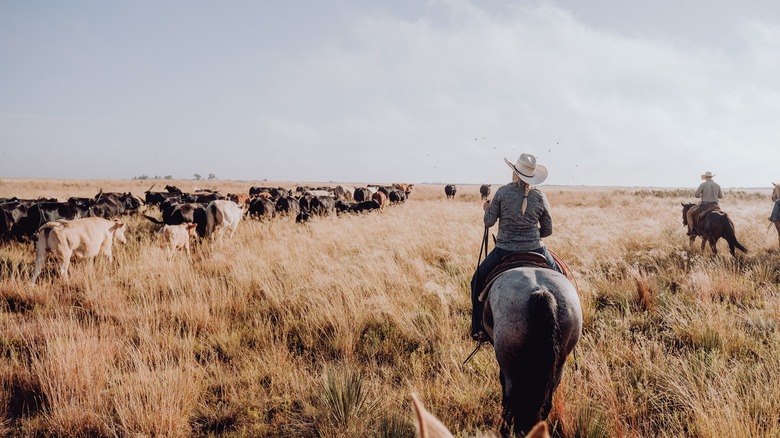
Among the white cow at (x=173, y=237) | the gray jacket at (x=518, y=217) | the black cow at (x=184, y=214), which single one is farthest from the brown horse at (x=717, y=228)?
the black cow at (x=184, y=214)

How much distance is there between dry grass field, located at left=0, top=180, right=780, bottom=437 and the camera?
3111mm

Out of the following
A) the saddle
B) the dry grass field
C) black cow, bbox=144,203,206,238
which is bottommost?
the dry grass field

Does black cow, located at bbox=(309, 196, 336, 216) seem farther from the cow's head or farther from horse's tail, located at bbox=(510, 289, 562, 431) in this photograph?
horse's tail, located at bbox=(510, 289, 562, 431)

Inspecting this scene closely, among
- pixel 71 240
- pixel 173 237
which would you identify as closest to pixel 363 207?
pixel 173 237

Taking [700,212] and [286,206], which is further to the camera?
[286,206]

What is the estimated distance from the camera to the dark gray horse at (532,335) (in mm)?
2471

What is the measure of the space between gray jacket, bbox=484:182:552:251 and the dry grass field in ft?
4.52

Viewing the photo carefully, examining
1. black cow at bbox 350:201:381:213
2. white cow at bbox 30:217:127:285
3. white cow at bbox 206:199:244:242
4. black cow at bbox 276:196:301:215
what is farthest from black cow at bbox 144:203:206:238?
black cow at bbox 350:201:381:213

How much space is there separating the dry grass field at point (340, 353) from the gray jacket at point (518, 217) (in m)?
1.38

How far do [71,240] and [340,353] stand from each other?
251 inches

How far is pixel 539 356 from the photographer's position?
2486 millimetres

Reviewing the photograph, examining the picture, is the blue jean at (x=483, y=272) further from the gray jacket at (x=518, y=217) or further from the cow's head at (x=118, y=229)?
the cow's head at (x=118, y=229)

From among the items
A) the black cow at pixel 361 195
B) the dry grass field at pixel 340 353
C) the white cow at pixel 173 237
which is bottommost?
the dry grass field at pixel 340 353

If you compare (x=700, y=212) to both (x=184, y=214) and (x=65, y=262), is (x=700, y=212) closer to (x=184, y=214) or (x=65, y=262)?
(x=65, y=262)
